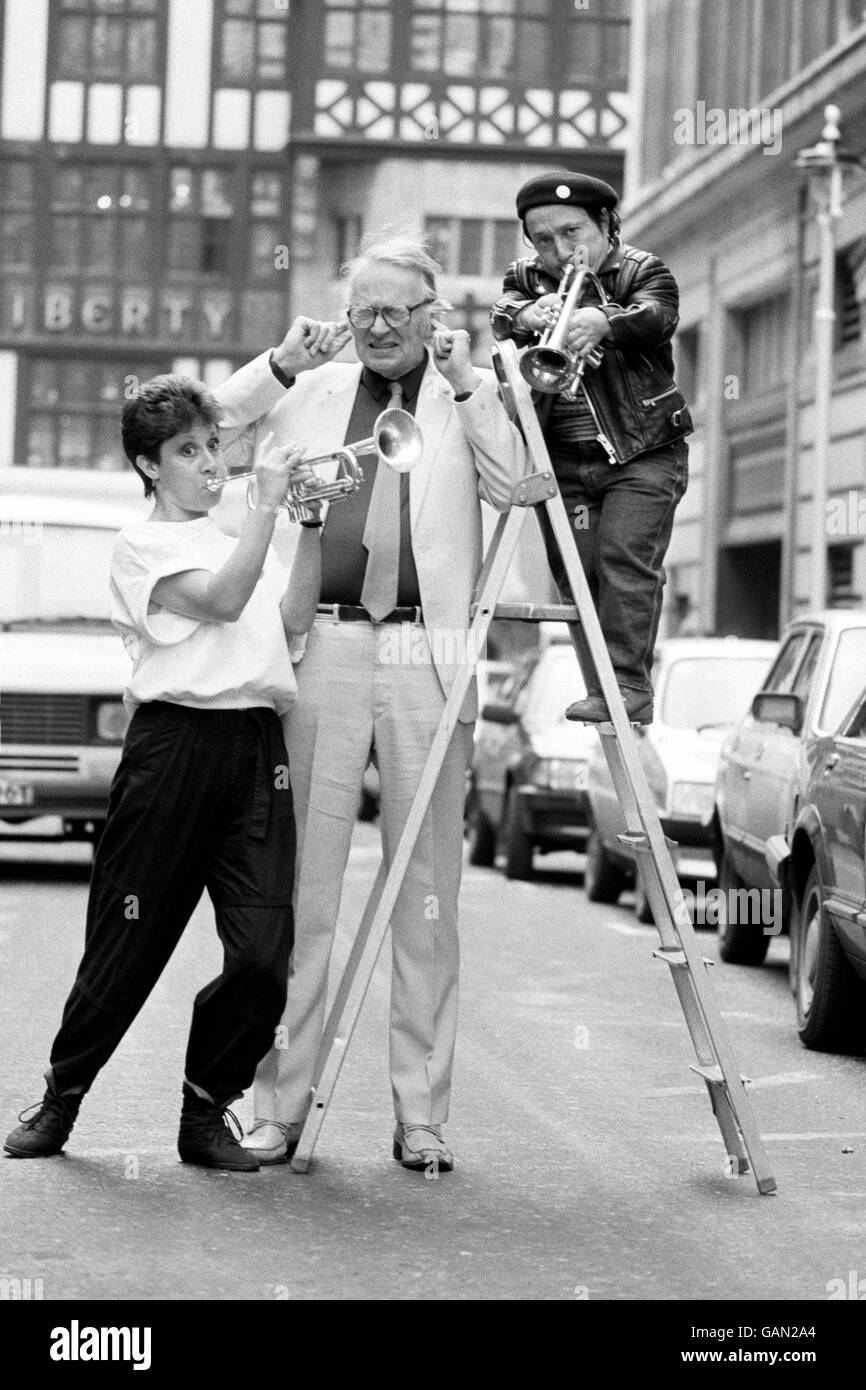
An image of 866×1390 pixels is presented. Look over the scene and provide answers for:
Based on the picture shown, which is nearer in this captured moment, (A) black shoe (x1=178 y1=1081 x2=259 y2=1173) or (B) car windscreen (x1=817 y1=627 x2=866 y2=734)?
(A) black shoe (x1=178 y1=1081 x2=259 y2=1173)

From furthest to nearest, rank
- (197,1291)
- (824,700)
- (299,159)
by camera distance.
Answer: (299,159) < (824,700) < (197,1291)

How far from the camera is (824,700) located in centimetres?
1181

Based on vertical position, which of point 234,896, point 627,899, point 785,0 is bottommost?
point 627,899

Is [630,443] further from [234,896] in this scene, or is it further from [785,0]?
[785,0]

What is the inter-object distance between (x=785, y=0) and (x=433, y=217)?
17.4 meters

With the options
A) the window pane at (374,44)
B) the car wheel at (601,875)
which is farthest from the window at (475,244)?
the car wheel at (601,875)

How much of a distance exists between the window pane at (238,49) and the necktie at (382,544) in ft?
146

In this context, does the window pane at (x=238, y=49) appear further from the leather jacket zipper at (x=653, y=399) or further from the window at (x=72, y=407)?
the leather jacket zipper at (x=653, y=399)

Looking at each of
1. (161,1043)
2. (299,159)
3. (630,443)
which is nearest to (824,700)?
(161,1043)

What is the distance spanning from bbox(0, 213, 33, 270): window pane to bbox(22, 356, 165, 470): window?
1848 millimetres

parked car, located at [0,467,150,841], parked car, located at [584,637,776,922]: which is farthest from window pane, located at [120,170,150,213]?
parked car, located at [584,637,776,922]

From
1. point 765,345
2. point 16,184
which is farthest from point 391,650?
point 16,184

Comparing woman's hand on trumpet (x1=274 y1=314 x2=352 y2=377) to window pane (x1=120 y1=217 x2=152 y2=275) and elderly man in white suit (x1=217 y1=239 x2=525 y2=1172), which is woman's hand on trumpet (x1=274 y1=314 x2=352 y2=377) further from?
window pane (x1=120 y1=217 x2=152 y2=275)

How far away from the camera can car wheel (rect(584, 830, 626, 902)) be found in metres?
16.9
